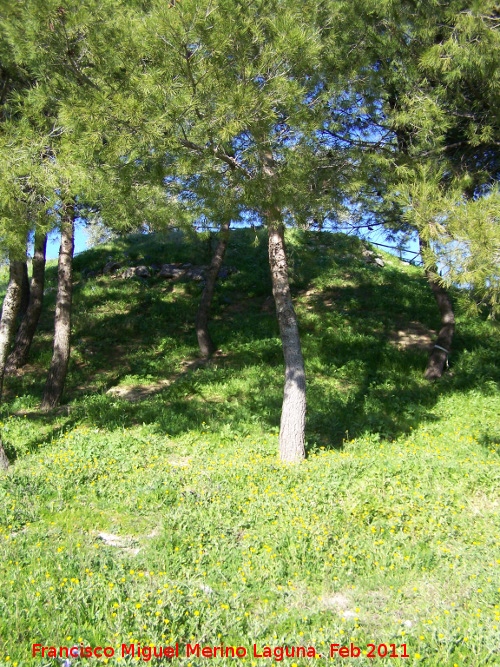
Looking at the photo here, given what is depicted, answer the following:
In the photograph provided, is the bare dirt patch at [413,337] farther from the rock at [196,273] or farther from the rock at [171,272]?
the rock at [171,272]

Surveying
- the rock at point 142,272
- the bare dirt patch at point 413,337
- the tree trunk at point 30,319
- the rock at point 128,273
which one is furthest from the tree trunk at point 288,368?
the rock at point 128,273

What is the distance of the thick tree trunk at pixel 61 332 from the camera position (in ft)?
35.7

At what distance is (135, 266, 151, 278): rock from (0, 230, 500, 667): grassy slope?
5.62m

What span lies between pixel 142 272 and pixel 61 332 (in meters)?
8.33

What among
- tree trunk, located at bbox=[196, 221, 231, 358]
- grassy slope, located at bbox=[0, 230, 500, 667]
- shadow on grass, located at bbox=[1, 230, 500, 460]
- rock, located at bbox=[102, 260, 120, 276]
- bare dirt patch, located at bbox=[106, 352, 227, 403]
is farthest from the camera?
rock, located at bbox=[102, 260, 120, 276]

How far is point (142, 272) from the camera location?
19.2 m

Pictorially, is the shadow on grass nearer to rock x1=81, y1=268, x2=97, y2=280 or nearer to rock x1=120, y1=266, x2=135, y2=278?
rock x1=120, y1=266, x2=135, y2=278

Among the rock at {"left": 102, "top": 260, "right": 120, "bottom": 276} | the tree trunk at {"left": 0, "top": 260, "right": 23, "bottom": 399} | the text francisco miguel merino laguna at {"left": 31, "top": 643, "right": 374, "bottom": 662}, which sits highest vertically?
the rock at {"left": 102, "top": 260, "right": 120, "bottom": 276}

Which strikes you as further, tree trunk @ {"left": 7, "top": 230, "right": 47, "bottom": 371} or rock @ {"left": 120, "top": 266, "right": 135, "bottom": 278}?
rock @ {"left": 120, "top": 266, "right": 135, "bottom": 278}

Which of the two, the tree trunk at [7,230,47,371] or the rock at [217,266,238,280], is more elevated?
the rock at [217,266,238,280]

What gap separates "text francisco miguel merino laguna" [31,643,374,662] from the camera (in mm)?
3607

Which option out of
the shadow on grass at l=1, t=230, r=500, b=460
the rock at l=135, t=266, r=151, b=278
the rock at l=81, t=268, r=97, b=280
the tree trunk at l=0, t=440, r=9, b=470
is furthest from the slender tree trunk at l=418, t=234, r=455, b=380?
the rock at l=81, t=268, r=97, b=280

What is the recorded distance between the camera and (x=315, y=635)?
3.95 meters

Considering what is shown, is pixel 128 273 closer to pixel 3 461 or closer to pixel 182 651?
pixel 3 461
